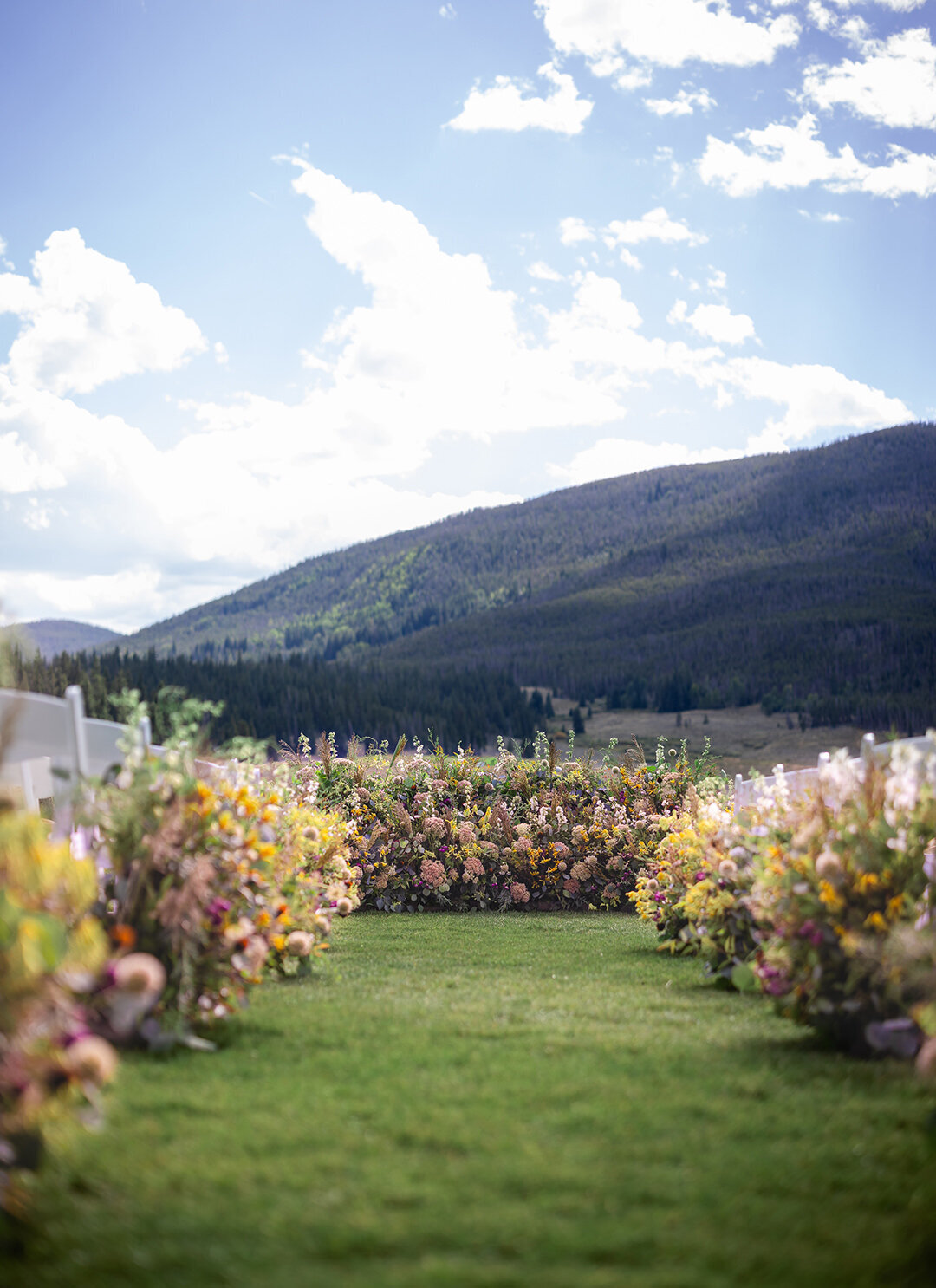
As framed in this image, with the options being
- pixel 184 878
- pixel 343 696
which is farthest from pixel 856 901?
pixel 343 696

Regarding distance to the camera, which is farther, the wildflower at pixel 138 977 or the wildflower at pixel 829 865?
the wildflower at pixel 829 865

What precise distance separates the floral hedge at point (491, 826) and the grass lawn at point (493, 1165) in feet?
18.0

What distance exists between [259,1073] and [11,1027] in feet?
4.69

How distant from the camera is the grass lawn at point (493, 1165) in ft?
7.47

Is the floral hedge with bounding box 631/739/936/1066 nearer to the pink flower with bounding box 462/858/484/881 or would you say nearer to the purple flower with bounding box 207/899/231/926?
the purple flower with bounding box 207/899/231/926

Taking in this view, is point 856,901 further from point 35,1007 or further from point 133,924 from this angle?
point 35,1007

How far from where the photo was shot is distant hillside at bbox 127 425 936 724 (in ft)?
340

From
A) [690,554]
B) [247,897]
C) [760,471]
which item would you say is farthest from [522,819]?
[760,471]

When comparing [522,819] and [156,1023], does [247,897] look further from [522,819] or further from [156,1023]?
[522,819]

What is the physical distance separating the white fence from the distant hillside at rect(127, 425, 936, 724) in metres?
87.0

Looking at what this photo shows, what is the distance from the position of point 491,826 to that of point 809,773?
5100 mm

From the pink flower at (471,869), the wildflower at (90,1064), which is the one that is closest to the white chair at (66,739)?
the wildflower at (90,1064)

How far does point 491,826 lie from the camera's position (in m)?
10.3

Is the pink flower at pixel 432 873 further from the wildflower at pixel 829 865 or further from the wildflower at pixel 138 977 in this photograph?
the wildflower at pixel 138 977
